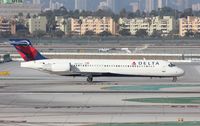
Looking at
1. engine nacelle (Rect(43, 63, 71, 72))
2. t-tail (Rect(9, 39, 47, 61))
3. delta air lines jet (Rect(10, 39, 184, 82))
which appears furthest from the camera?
t-tail (Rect(9, 39, 47, 61))

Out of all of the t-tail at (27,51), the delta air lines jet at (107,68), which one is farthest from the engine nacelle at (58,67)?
the t-tail at (27,51)

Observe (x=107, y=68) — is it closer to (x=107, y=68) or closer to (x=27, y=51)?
(x=107, y=68)

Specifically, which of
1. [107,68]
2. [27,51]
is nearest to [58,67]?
[27,51]

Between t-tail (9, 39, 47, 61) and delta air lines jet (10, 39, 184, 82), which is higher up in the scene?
t-tail (9, 39, 47, 61)

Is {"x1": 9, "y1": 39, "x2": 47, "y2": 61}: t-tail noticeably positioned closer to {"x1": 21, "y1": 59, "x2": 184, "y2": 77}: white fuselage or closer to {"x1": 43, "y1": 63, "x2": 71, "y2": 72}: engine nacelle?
{"x1": 21, "y1": 59, "x2": 184, "y2": 77}: white fuselage

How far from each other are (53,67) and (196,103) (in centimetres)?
2528

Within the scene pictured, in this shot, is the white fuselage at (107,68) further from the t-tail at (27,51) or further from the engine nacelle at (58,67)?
the t-tail at (27,51)

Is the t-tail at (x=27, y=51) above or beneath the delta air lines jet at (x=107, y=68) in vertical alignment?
above

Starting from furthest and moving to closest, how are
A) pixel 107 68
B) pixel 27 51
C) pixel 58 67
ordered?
pixel 27 51
pixel 107 68
pixel 58 67

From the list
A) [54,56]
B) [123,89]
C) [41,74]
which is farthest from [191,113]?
[54,56]

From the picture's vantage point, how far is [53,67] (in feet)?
279

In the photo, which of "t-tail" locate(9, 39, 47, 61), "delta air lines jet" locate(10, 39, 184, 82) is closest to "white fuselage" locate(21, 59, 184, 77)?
"delta air lines jet" locate(10, 39, 184, 82)

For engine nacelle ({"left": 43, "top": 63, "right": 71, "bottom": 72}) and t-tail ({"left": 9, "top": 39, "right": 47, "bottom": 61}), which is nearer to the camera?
engine nacelle ({"left": 43, "top": 63, "right": 71, "bottom": 72})

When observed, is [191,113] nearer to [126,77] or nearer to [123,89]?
[123,89]
